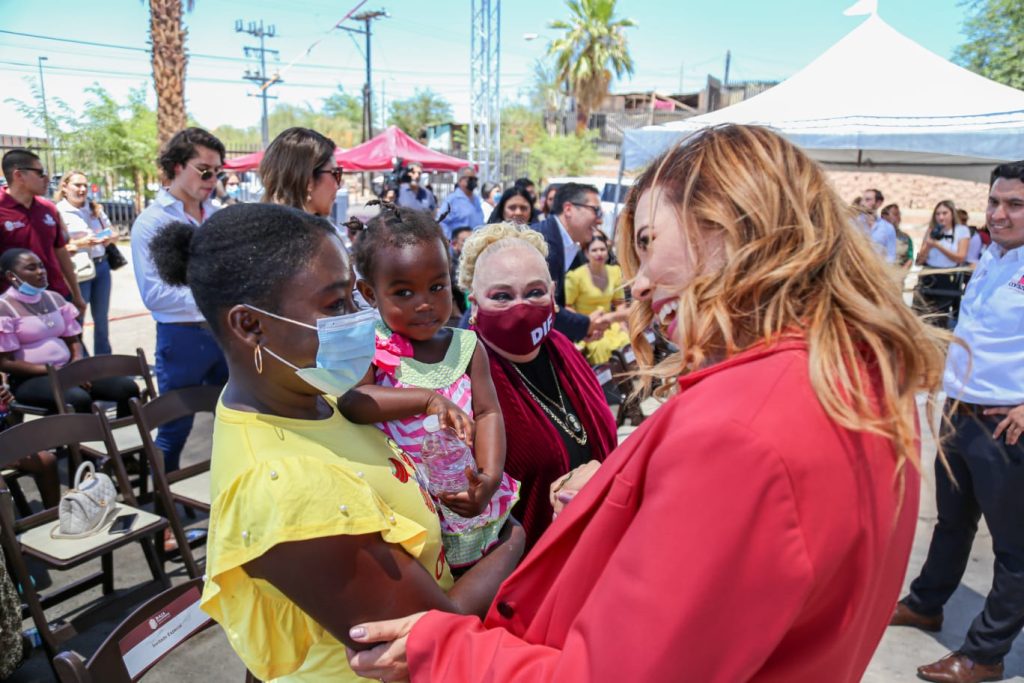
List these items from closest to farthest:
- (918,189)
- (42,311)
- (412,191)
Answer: (42,311) → (412,191) → (918,189)

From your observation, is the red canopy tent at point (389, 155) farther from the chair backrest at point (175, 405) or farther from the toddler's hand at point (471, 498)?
the toddler's hand at point (471, 498)

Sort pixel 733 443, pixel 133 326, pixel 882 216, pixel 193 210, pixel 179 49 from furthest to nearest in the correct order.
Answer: pixel 179 49 → pixel 882 216 → pixel 133 326 → pixel 193 210 → pixel 733 443

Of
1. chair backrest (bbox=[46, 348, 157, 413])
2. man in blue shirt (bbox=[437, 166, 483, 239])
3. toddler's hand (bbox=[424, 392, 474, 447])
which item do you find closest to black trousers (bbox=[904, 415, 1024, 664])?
toddler's hand (bbox=[424, 392, 474, 447])

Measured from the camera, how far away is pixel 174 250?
5.34 ft

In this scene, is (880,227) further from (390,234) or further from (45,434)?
(45,434)

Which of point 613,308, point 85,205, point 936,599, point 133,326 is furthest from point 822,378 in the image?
point 133,326

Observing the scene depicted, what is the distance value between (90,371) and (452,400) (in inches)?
127

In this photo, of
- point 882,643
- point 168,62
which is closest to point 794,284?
point 882,643

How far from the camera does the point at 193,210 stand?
3984 mm

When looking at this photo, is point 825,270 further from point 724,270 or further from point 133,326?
point 133,326

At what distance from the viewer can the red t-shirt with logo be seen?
Result: 537 cm

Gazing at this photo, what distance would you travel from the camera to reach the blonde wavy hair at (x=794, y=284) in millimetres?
915

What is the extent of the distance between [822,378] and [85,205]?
8.39 m

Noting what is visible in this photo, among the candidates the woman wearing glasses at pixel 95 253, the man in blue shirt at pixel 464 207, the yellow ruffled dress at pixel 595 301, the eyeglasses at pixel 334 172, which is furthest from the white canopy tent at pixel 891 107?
the woman wearing glasses at pixel 95 253
